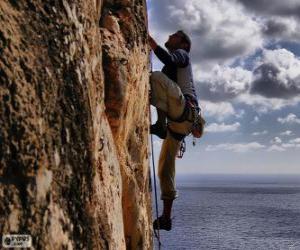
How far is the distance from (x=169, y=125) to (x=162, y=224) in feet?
7.81

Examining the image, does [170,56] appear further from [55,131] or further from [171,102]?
[55,131]

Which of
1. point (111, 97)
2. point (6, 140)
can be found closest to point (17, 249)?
point (6, 140)

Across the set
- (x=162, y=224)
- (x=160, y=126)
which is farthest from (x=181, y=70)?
(x=162, y=224)

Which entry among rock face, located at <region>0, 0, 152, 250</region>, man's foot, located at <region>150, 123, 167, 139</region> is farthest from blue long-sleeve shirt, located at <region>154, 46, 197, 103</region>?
rock face, located at <region>0, 0, 152, 250</region>

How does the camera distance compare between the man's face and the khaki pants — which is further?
the man's face

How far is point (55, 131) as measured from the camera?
4.77 metres

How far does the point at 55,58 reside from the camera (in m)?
4.96

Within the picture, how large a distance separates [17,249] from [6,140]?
3.14 feet

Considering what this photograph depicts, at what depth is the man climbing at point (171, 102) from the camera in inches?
382

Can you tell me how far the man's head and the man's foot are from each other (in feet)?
5.82

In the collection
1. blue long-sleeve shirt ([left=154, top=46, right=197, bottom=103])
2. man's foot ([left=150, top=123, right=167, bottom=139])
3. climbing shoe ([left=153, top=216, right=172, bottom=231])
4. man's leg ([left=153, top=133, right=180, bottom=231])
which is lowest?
climbing shoe ([left=153, top=216, right=172, bottom=231])

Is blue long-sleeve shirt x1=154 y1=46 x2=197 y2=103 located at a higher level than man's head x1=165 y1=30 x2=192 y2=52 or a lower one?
lower

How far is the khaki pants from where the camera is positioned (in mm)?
9758

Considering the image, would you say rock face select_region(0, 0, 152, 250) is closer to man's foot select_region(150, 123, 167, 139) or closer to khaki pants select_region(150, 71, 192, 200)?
khaki pants select_region(150, 71, 192, 200)
